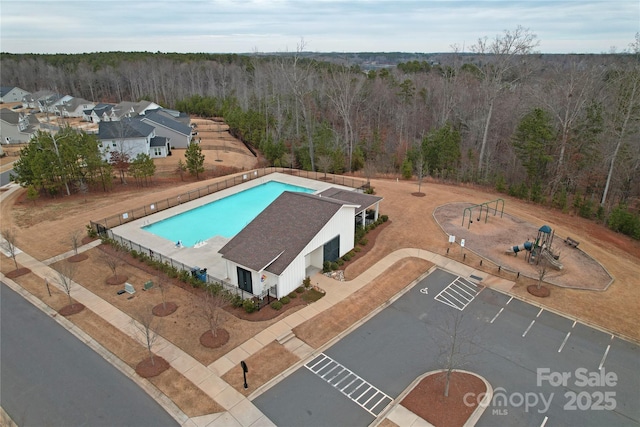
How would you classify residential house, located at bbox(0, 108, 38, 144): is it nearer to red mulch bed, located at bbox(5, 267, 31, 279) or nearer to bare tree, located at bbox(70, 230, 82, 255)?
bare tree, located at bbox(70, 230, 82, 255)

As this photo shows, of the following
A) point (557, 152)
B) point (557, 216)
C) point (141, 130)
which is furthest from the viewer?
point (141, 130)

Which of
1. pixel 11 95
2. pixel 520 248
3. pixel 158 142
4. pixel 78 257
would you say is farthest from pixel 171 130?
pixel 11 95

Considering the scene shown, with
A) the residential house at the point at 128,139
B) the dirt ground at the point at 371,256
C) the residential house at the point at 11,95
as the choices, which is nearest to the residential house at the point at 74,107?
the residential house at the point at 11,95

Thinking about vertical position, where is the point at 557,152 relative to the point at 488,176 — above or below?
above

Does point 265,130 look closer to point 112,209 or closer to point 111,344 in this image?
point 112,209

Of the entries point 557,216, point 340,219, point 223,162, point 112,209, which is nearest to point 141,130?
point 223,162

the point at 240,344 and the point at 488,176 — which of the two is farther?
the point at 488,176

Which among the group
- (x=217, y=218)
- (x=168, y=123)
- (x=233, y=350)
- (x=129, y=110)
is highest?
(x=129, y=110)

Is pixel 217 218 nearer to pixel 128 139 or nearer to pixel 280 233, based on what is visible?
pixel 280 233
